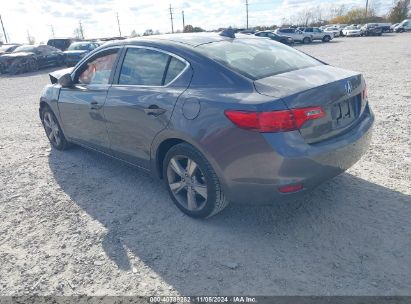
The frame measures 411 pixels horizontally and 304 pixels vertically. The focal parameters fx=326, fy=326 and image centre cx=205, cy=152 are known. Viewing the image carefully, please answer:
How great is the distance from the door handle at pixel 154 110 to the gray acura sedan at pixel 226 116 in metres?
0.02

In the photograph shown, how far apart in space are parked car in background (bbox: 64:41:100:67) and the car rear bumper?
1945cm

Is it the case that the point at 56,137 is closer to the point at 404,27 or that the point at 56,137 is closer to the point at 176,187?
the point at 176,187

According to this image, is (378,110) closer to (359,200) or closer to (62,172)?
(359,200)

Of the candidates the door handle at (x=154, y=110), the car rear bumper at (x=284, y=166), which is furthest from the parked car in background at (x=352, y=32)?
the door handle at (x=154, y=110)

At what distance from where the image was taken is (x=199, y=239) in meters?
2.93

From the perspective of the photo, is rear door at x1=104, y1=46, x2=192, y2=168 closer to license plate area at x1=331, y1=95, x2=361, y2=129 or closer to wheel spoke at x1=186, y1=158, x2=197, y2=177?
wheel spoke at x1=186, y1=158, x2=197, y2=177

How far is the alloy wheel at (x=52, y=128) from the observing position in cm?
522

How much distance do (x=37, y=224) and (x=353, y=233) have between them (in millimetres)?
3045

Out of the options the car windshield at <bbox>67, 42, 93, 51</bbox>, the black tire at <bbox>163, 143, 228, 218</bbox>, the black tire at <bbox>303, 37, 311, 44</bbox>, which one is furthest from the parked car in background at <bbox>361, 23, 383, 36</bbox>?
the black tire at <bbox>163, 143, 228, 218</bbox>

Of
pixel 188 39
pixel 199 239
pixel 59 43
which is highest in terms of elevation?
pixel 188 39

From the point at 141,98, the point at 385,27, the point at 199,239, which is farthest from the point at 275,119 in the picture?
the point at 385,27

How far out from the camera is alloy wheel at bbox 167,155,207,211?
10.00 ft

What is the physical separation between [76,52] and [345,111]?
20553 millimetres

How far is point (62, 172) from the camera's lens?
14.9 ft
